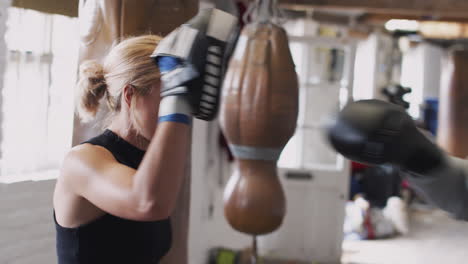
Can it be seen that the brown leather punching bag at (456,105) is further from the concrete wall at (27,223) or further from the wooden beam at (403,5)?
the wooden beam at (403,5)

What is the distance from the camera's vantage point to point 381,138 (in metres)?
0.83

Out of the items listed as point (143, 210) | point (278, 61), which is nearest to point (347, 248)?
point (278, 61)

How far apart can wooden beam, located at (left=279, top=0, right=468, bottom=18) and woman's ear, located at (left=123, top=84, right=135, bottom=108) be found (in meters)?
3.01

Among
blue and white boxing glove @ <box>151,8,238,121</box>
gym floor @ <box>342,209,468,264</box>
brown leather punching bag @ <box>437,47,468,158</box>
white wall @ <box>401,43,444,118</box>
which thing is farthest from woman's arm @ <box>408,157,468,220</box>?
white wall @ <box>401,43,444,118</box>

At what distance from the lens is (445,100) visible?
6.50ft

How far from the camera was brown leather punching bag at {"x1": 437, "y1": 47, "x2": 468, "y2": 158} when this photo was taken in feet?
6.11

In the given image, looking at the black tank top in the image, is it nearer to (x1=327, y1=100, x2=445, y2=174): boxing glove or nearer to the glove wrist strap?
the glove wrist strap

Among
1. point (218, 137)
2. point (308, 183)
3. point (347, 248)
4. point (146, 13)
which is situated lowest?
point (347, 248)

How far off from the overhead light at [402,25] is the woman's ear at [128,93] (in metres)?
4.22

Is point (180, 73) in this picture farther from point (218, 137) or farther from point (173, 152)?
point (218, 137)

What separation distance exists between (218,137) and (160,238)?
3398mm

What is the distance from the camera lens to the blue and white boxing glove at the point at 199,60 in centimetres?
94

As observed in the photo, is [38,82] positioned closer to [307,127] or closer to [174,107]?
[174,107]

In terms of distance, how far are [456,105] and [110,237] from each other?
1.28m
